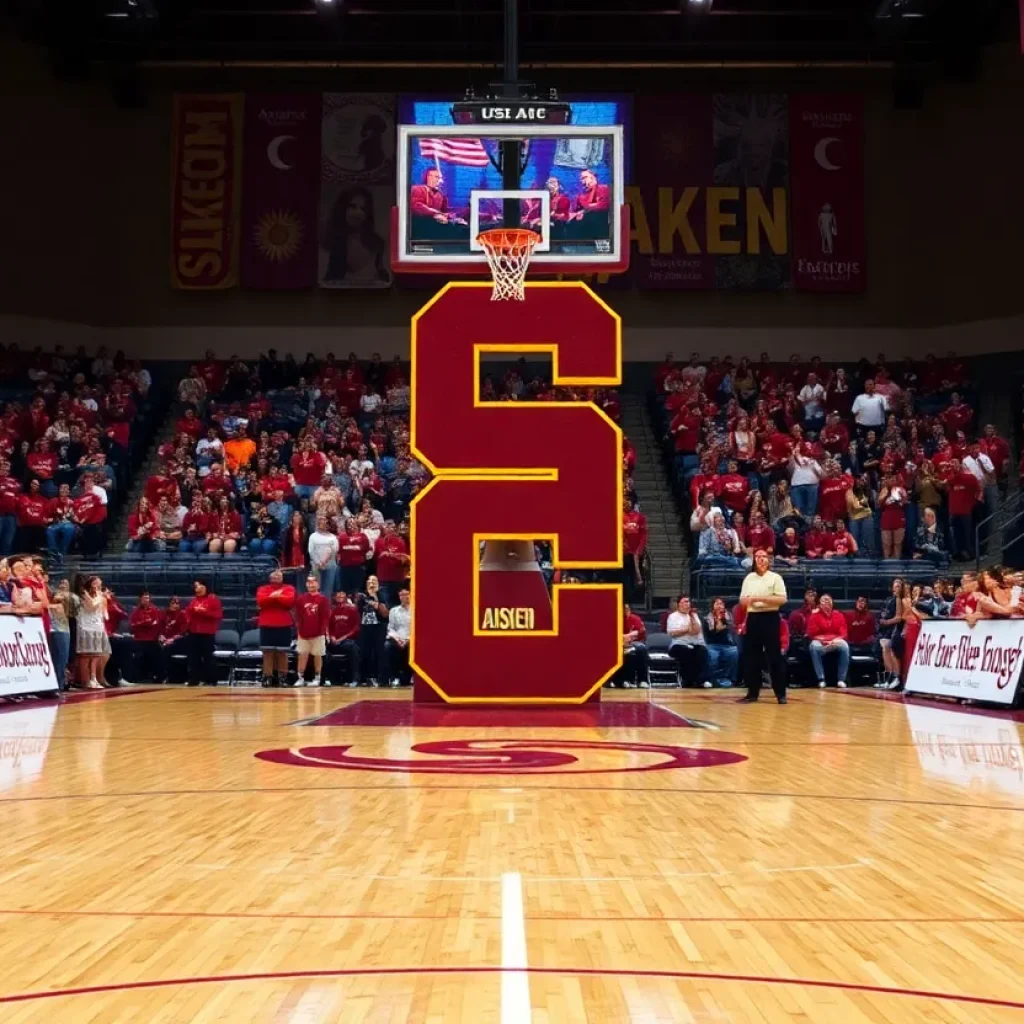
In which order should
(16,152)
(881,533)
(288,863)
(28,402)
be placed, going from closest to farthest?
(288,863)
(881,533)
(28,402)
(16,152)

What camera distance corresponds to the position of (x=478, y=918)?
4.62 metres

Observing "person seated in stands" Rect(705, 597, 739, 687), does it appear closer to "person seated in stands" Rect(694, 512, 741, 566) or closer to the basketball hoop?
"person seated in stands" Rect(694, 512, 741, 566)

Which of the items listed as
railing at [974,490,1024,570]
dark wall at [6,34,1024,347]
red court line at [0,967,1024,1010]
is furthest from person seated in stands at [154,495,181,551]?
red court line at [0,967,1024,1010]

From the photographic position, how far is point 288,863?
18.5ft

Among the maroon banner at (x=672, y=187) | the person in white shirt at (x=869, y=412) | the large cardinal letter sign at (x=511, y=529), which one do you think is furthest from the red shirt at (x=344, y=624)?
the maroon banner at (x=672, y=187)

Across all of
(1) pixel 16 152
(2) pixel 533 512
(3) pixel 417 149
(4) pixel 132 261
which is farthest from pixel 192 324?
(2) pixel 533 512

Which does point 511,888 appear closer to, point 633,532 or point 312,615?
point 312,615

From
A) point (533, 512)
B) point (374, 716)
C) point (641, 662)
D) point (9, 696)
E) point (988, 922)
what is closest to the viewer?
point (988, 922)

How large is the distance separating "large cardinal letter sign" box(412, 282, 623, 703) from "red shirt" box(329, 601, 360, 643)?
5333 millimetres

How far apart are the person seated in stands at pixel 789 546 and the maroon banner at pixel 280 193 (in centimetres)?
1333

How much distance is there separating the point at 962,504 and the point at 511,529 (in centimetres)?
1126

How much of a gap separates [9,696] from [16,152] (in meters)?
17.3

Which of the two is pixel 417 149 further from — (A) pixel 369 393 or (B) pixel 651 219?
(B) pixel 651 219

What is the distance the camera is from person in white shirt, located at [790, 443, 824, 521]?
2322 centimetres
